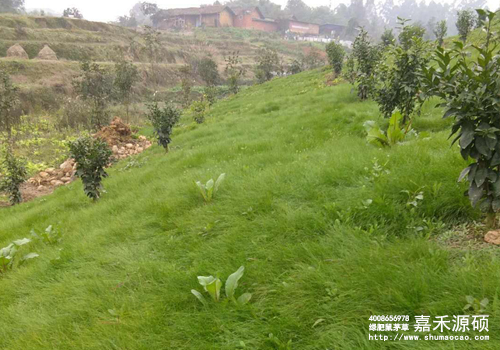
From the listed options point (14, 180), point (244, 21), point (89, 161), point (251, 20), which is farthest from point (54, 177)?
point (251, 20)

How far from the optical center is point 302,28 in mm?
102438

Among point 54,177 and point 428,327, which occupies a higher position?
point 428,327

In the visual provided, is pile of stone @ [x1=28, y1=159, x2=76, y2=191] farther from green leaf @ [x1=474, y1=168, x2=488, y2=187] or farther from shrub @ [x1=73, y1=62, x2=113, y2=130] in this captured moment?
green leaf @ [x1=474, y1=168, x2=488, y2=187]

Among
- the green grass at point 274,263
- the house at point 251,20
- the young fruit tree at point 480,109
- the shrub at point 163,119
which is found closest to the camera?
the green grass at point 274,263

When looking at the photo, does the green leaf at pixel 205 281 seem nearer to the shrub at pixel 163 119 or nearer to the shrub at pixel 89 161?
the shrub at pixel 89 161

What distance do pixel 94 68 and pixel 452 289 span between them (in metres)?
29.2

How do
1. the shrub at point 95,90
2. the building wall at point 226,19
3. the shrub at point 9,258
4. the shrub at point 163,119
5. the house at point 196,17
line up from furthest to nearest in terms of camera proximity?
the building wall at point 226,19
the house at point 196,17
the shrub at point 95,90
the shrub at point 163,119
the shrub at point 9,258

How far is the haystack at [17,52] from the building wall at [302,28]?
81.4 metres

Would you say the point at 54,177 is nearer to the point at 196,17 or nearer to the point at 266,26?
the point at 196,17

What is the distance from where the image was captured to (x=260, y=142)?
8.96 m

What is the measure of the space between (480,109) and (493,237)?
1267 millimetres

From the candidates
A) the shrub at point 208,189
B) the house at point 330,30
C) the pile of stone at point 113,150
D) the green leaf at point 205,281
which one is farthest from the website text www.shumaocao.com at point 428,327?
the house at point 330,30

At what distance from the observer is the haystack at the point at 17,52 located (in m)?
38.2

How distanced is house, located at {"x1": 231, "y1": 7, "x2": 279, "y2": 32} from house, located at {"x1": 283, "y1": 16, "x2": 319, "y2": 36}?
476 centimetres
